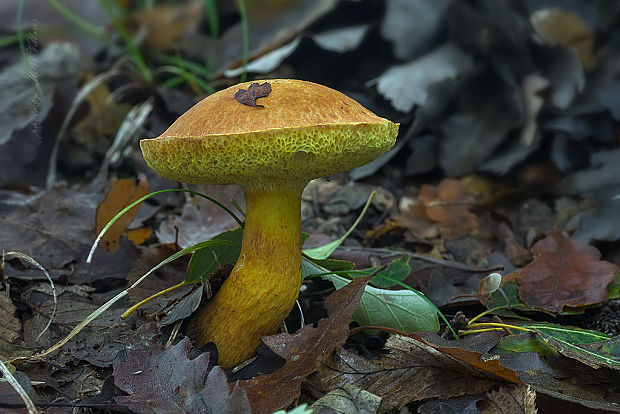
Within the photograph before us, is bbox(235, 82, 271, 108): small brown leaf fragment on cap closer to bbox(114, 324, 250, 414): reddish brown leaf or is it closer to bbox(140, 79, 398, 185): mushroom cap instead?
bbox(140, 79, 398, 185): mushroom cap

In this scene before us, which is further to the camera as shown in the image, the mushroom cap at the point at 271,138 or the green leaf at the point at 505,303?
the green leaf at the point at 505,303

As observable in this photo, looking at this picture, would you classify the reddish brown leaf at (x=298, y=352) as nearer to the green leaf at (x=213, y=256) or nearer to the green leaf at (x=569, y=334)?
the green leaf at (x=213, y=256)

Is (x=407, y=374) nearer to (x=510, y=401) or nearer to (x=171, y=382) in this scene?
(x=510, y=401)

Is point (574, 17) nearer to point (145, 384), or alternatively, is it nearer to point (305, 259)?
point (305, 259)

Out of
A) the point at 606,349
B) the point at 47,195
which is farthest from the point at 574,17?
the point at 47,195

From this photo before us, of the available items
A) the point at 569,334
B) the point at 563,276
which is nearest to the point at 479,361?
the point at 569,334

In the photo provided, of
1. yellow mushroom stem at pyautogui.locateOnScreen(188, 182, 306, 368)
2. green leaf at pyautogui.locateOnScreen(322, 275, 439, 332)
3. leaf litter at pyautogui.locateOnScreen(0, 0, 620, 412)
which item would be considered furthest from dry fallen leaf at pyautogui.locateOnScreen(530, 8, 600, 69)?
yellow mushroom stem at pyautogui.locateOnScreen(188, 182, 306, 368)

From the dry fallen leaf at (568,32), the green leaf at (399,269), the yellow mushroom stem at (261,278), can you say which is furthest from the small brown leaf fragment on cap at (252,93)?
the dry fallen leaf at (568,32)
